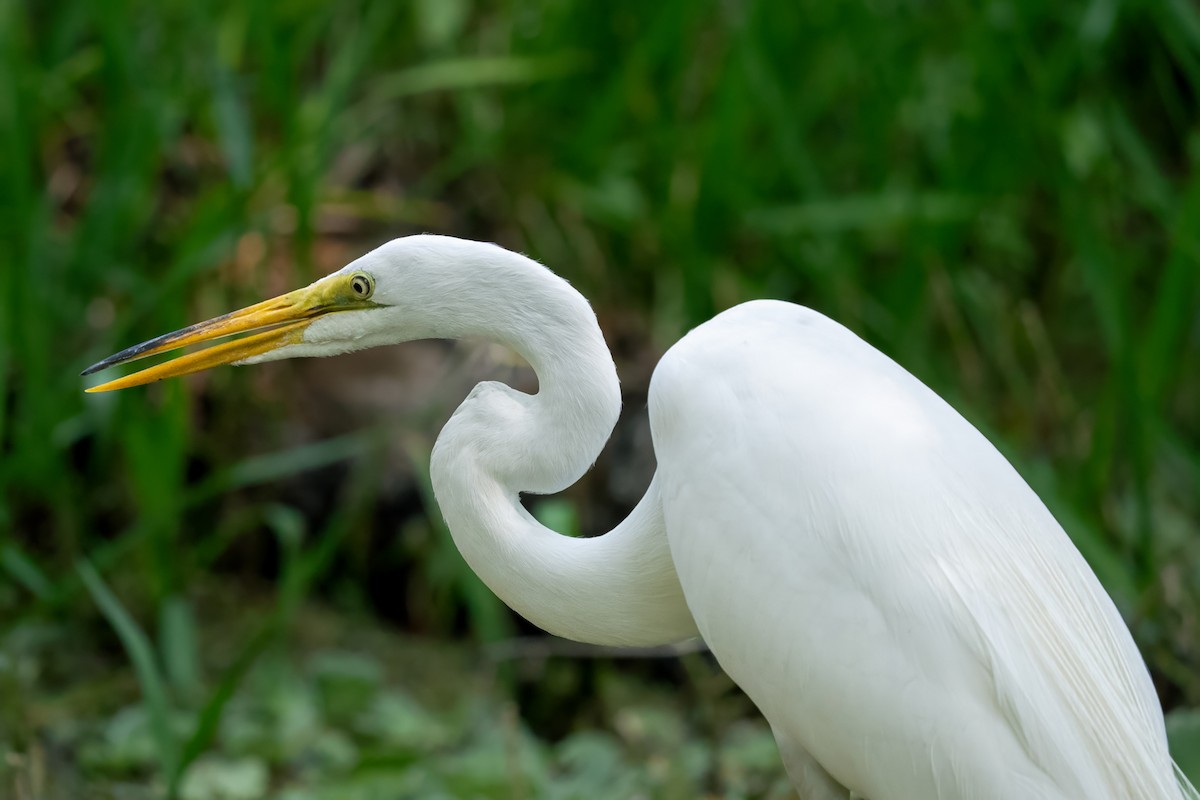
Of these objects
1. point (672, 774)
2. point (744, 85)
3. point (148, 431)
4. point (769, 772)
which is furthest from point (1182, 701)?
point (148, 431)

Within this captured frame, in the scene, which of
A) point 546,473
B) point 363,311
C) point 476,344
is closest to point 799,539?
point 546,473

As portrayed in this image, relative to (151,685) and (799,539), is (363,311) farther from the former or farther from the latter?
(151,685)

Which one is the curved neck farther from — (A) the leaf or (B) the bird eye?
(A) the leaf

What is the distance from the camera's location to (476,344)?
10.00 ft

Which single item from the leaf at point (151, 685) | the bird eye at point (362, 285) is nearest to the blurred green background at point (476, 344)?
the leaf at point (151, 685)

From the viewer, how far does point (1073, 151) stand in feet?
11.4

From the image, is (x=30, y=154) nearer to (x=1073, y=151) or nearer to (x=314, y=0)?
(x=314, y=0)

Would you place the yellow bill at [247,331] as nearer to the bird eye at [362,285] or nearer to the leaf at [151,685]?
the bird eye at [362,285]

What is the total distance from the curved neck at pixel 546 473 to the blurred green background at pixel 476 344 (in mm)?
740

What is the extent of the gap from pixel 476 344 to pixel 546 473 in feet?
4.91

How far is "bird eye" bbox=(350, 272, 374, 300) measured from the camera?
1.57 metres

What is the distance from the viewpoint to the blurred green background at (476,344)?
260 centimetres

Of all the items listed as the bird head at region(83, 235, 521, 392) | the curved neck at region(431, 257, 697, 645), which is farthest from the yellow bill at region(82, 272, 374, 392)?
the curved neck at region(431, 257, 697, 645)

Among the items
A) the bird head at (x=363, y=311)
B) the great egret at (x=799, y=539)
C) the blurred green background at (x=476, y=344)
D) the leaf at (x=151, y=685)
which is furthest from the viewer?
the blurred green background at (x=476, y=344)
